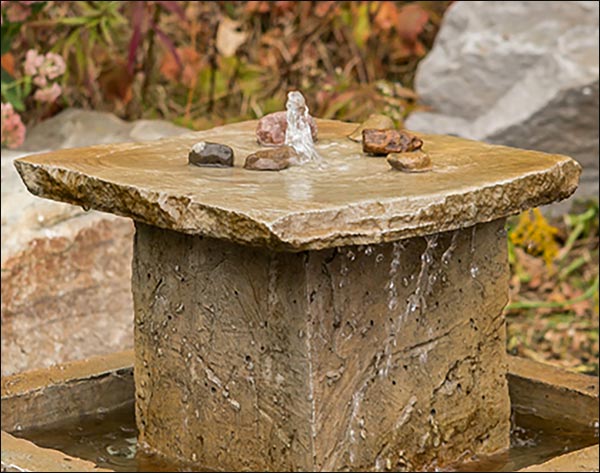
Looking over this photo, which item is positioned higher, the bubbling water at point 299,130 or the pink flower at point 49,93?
the bubbling water at point 299,130

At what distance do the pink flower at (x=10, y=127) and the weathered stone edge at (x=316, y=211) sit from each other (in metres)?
1.76

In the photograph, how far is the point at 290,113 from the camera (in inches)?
119

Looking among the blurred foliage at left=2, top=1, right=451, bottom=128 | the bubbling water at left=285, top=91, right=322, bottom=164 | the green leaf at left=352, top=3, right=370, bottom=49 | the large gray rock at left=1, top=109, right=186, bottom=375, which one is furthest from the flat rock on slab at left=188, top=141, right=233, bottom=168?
the green leaf at left=352, top=3, right=370, bottom=49

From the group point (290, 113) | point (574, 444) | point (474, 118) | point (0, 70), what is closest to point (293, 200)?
point (290, 113)

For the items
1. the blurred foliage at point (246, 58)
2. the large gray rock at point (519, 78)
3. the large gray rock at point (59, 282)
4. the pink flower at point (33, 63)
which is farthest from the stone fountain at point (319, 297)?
the blurred foliage at point (246, 58)

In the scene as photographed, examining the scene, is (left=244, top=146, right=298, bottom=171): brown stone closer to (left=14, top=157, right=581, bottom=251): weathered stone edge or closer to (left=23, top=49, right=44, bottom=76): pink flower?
(left=14, top=157, right=581, bottom=251): weathered stone edge

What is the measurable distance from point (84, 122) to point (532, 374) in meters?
2.29

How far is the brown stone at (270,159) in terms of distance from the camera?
2.87 m

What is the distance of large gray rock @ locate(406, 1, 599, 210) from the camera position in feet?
16.9

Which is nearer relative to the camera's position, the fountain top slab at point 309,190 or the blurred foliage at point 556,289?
the fountain top slab at point 309,190

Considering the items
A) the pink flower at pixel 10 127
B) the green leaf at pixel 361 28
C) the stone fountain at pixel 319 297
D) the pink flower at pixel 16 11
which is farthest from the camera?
the green leaf at pixel 361 28

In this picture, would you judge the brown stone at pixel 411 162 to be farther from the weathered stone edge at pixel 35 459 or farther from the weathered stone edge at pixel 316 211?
the weathered stone edge at pixel 35 459

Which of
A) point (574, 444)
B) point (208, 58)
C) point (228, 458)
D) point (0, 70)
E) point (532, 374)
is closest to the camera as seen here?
point (228, 458)

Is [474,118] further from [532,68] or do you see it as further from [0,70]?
[0,70]
